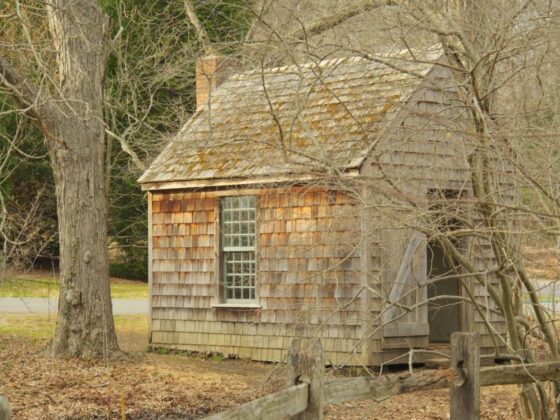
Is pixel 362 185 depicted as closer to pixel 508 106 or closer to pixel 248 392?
pixel 508 106

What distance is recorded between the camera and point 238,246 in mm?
17828

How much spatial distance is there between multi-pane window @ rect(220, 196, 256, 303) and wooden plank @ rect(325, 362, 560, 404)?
902cm

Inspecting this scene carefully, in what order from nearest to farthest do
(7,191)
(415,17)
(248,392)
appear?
(415,17), (248,392), (7,191)

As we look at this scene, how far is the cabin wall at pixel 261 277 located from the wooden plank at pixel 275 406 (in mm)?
8432

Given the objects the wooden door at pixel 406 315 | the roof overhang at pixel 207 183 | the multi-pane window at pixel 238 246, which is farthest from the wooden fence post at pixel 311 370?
the multi-pane window at pixel 238 246

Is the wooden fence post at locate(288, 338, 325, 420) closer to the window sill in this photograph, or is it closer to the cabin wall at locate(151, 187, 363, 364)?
the cabin wall at locate(151, 187, 363, 364)

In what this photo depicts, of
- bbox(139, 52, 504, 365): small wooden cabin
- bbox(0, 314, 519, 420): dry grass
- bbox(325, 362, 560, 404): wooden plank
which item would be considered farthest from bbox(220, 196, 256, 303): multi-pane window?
bbox(325, 362, 560, 404): wooden plank

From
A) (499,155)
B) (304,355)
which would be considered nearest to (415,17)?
(499,155)

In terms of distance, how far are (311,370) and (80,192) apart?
37.1 feet

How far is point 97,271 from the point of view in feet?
56.5

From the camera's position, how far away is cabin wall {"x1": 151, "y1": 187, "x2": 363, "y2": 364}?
632 inches

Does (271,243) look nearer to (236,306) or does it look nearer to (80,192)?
(236,306)

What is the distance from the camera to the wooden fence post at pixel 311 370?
20.9ft

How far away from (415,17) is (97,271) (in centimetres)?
928
